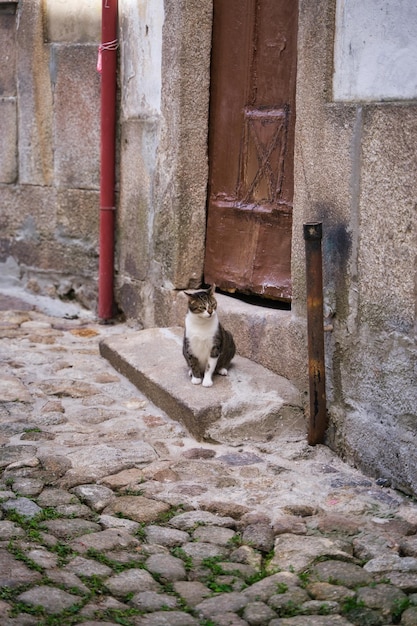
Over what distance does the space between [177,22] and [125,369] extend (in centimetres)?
199

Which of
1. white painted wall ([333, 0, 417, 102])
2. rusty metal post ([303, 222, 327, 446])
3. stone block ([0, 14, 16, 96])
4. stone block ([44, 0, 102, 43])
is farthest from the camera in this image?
stone block ([0, 14, 16, 96])

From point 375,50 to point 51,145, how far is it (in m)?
3.79

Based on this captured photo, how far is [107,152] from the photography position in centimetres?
646

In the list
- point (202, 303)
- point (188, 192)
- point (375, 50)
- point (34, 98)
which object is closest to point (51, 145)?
point (34, 98)

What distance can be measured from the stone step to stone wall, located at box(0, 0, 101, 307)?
2094mm

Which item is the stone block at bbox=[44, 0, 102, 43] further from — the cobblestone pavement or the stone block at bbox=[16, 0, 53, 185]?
the cobblestone pavement

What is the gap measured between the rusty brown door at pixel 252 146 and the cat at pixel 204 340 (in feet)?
1.60

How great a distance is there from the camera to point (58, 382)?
17.1 ft

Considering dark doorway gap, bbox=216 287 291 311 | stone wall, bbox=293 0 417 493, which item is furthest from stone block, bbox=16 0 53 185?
stone wall, bbox=293 0 417 493

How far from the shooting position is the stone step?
434cm

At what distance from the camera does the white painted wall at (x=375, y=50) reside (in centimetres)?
358

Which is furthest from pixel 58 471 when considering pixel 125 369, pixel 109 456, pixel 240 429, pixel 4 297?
pixel 4 297

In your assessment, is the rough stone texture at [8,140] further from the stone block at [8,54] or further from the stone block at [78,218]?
the stone block at [78,218]

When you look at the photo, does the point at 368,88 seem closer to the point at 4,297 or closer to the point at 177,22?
the point at 177,22
